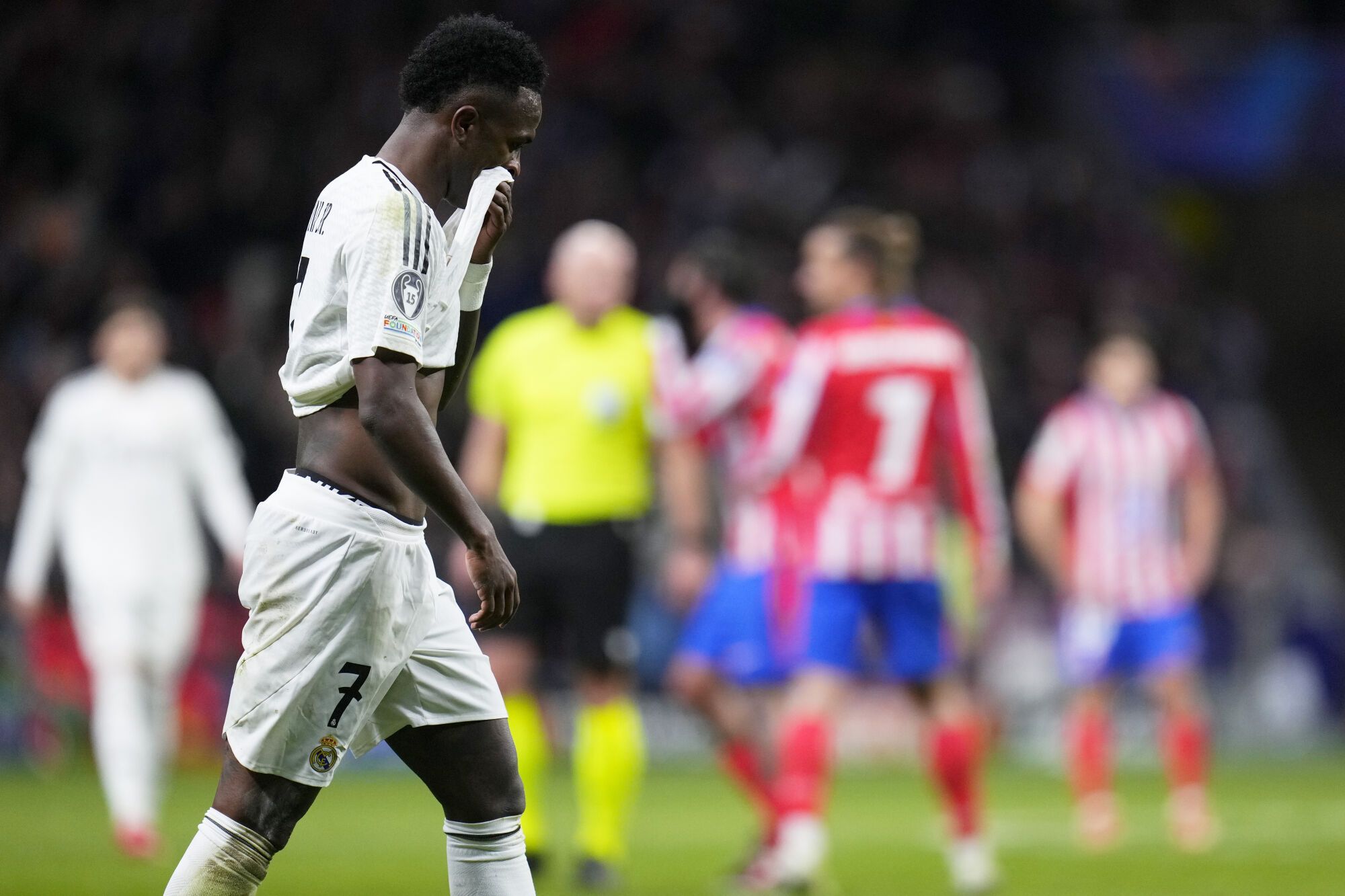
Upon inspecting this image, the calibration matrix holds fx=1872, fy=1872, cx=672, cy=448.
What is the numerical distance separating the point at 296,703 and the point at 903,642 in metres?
4.11

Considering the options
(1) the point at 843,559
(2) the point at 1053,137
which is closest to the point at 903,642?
(1) the point at 843,559

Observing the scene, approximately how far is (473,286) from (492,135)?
404mm

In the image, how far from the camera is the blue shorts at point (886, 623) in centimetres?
742

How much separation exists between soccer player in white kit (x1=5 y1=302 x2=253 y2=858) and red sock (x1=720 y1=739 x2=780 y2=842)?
263 centimetres

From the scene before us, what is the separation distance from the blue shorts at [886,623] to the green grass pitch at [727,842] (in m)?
0.89

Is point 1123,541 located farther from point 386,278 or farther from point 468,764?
point 386,278

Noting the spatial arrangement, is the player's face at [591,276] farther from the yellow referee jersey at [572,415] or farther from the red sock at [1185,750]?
the red sock at [1185,750]

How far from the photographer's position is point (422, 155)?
3779 millimetres

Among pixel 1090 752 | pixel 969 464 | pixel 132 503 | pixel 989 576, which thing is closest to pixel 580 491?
pixel 969 464

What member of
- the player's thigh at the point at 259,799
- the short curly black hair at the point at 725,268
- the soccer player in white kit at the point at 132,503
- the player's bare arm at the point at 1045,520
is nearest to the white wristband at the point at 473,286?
the player's thigh at the point at 259,799

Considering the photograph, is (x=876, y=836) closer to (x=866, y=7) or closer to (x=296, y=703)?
(x=296, y=703)

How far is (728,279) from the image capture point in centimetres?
844

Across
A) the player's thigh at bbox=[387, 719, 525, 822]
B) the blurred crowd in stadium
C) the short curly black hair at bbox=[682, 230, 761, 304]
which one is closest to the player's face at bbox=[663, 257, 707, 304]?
the short curly black hair at bbox=[682, 230, 761, 304]

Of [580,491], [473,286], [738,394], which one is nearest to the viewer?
[473,286]
